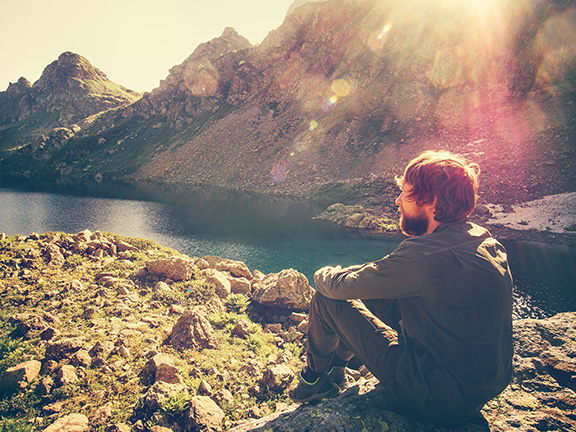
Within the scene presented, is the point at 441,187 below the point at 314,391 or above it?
above

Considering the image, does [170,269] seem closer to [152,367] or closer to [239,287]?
[239,287]

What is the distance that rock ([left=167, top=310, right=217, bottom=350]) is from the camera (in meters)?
6.25

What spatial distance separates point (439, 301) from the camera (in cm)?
229

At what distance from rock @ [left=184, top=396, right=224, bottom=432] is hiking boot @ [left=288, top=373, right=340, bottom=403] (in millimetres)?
1308

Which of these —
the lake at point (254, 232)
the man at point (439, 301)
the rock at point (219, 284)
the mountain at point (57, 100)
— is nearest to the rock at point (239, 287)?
the rock at point (219, 284)

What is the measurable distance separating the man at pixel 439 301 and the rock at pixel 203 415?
8.33ft

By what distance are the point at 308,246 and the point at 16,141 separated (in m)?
200

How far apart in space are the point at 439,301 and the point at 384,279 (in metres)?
0.44

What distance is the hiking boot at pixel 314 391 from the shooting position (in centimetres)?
370

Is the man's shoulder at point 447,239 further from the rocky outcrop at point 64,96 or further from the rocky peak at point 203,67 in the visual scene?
the rocky outcrop at point 64,96

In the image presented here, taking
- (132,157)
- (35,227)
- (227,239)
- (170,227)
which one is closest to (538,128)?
(227,239)

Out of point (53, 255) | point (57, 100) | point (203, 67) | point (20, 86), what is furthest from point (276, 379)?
point (20, 86)

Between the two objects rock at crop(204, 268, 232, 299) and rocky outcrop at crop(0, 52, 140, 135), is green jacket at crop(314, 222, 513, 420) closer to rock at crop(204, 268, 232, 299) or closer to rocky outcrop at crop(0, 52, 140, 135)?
rock at crop(204, 268, 232, 299)

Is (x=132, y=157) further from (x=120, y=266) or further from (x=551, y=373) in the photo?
(x=551, y=373)
